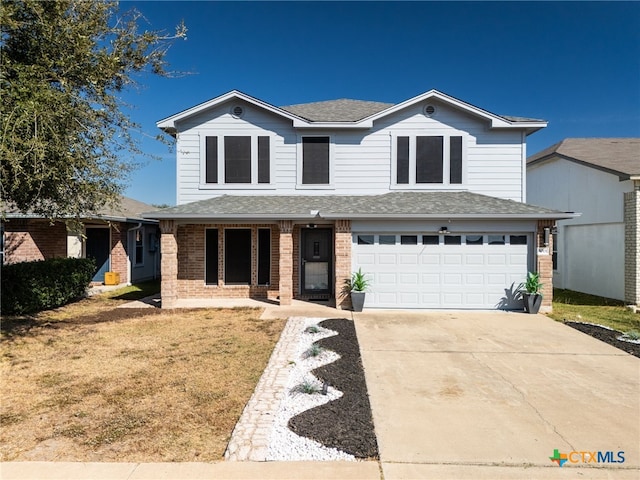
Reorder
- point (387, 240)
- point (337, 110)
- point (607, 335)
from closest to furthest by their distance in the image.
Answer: point (607, 335) → point (387, 240) → point (337, 110)

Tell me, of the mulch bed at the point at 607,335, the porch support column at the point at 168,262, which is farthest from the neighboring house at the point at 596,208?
the porch support column at the point at 168,262

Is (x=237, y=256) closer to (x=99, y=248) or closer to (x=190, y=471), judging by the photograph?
(x=99, y=248)

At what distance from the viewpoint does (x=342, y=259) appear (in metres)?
10.5

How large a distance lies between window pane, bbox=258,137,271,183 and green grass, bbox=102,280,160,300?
600 centimetres

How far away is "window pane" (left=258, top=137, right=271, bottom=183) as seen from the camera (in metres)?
12.2

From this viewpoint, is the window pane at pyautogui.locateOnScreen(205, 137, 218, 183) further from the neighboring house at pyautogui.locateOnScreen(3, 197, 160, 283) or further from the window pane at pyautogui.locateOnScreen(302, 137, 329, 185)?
the neighboring house at pyautogui.locateOnScreen(3, 197, 160, 283)

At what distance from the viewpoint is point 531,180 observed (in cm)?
1680

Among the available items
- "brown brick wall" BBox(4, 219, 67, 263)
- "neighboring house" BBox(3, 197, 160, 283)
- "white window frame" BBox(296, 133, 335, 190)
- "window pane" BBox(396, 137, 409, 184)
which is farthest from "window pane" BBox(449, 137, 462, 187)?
"brown brick wall" BBox(4, 219, 67, 263)

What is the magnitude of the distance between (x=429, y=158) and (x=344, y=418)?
9.92m

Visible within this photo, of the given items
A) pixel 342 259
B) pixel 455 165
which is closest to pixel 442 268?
pixel 342 259

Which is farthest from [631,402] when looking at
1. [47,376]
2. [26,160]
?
[26,160]

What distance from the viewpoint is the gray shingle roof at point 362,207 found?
393 inches

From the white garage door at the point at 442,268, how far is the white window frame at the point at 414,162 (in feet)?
7.67

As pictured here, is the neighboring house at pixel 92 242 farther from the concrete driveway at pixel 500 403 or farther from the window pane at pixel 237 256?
the concrete driveway at pixel 500 403
